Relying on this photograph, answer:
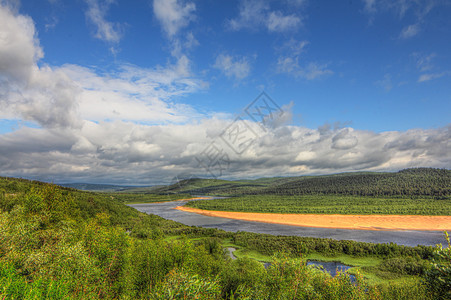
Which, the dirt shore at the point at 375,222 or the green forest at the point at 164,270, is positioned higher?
the green forest at the point at 164,270

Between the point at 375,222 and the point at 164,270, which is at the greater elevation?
the point at 164,270

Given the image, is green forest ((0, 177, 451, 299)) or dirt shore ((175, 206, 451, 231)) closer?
green forest ((0, 177, 451, 299))

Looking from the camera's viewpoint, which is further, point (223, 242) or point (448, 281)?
point (223, 242)

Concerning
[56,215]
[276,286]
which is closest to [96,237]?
[56,215]

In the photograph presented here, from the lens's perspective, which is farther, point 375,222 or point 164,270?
point 375,222

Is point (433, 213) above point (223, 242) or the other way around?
the other way around

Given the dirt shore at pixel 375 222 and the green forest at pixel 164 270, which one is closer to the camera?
the green forest at pixel 164 270

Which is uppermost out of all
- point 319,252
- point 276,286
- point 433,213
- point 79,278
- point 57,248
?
point 57,248

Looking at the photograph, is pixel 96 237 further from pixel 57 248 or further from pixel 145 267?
pixel 145 267

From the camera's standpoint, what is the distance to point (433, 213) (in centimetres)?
9888

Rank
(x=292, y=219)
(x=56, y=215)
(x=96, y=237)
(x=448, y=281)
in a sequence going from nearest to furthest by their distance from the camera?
(x=448, y=281)
(x=96, y=237)
(x=56, y=215)
(x=292, y=219)

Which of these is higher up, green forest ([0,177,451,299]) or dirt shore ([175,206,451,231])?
green forest ([0,177,451,299])

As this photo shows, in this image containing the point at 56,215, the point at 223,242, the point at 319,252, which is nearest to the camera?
the point at 56,215

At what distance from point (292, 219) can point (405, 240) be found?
154 feet
